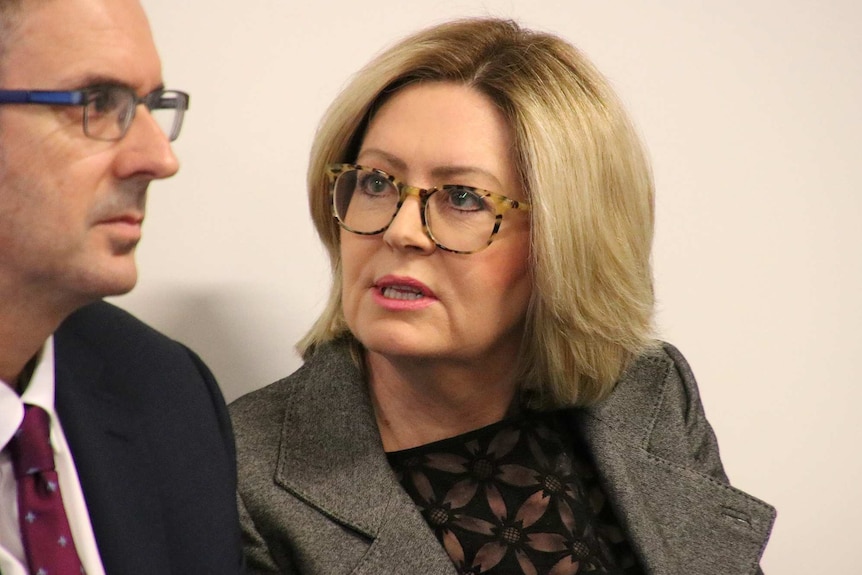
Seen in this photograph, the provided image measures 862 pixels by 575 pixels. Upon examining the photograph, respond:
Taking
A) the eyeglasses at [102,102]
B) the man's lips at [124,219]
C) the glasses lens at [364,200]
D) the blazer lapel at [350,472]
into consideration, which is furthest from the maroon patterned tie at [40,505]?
the glasses lens at [364,200]

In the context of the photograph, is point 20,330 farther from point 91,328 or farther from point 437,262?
point 437,262

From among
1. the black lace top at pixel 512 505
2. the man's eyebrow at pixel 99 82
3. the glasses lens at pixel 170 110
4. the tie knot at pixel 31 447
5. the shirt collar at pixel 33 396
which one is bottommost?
the black lace top at pixel 512 505

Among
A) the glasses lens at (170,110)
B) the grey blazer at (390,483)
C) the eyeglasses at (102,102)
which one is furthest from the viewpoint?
the grey blazer at (390,483)

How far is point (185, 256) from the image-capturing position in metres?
2.02

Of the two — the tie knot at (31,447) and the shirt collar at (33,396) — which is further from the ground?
the shirt collar at (33,396)

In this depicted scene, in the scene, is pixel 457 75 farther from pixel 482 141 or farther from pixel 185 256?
pixel 185 256

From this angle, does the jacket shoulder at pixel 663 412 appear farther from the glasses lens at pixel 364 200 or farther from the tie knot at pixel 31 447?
the tie knot at pixel 31 447

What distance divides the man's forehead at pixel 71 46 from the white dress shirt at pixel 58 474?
37 centimetres

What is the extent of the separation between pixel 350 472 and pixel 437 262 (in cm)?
37

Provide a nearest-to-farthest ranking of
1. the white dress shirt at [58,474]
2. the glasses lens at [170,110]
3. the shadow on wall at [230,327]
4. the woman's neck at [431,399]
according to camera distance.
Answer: the white dress shirt at [58,474], the glasses lens at [170,110], the woman's neck at [431,399], the shadow on wall at [230,327]

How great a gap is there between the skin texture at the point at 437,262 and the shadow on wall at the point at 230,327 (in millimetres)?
351

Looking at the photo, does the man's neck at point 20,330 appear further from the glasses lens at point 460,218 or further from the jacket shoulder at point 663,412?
the jacket shoulder at point 663,412

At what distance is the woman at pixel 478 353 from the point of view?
5.73 ft

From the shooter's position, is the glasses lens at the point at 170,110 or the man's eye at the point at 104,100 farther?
the glasses lens at the point at 170,110
